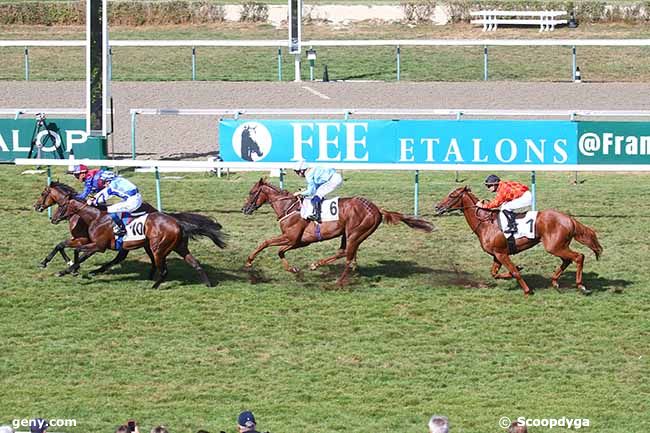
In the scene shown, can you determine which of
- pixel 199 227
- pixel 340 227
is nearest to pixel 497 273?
pixel 340 227

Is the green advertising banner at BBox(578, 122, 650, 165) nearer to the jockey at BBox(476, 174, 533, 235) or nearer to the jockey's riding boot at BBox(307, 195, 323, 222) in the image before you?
the jockey at BBox(476, 174, 533, 235)

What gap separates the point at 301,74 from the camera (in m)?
27.9

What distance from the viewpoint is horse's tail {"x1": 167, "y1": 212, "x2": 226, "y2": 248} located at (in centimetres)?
1422

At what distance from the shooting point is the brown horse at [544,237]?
1370 cm

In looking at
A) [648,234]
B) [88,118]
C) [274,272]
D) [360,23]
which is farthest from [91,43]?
[360,23]

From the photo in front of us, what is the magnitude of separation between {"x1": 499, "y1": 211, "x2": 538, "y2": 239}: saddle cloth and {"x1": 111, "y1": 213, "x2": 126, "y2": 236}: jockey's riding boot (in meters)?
3.71

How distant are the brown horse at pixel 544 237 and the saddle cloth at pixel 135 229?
3.16m

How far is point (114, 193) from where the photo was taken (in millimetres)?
14281

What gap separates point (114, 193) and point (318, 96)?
1123cm

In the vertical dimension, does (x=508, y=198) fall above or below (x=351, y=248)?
above

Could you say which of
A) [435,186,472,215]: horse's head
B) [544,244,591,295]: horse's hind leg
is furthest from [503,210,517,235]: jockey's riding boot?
[435,186,472,215]: horse's head

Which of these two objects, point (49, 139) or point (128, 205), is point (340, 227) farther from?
point (49, 139)

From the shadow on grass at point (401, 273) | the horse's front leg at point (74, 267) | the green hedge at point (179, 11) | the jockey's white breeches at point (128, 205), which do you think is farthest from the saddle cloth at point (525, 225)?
the green hedge at point (179, 11)

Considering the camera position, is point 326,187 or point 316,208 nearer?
point 316,208
